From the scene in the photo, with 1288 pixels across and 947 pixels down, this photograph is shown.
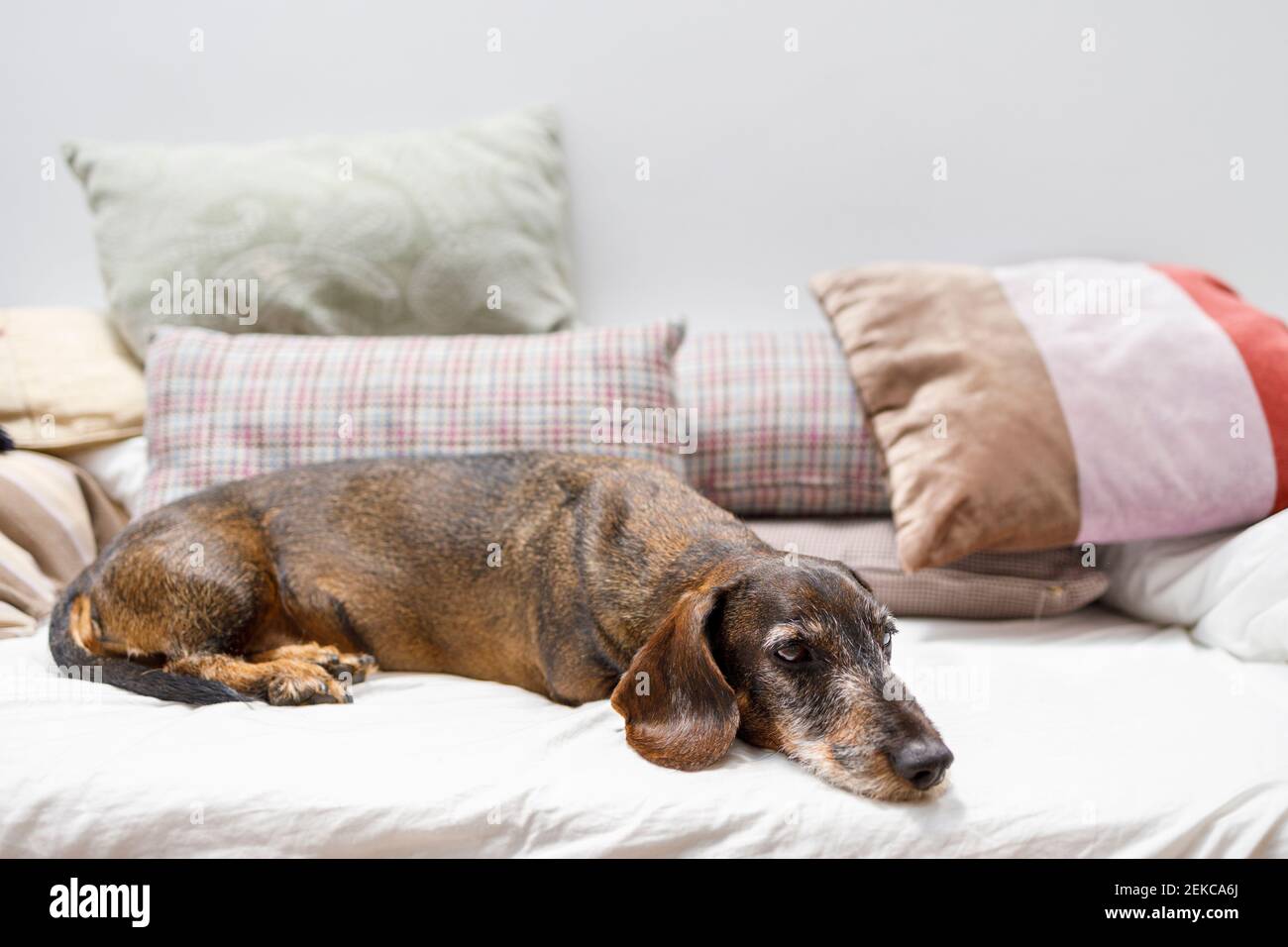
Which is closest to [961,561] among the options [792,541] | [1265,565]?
[792,541]

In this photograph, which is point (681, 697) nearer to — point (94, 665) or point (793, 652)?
point (793, 652)

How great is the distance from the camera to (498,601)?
1960 mm

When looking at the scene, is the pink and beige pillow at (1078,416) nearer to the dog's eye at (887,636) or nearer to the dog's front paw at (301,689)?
the dog's eye at (887,636)

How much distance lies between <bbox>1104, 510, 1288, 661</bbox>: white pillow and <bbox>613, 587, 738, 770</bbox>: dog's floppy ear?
3.72 ft

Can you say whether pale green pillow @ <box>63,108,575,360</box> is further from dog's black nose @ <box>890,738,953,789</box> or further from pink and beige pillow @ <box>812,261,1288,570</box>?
dog's black nose @ <box>890,738,953,789</box>

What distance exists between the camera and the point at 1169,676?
187cm

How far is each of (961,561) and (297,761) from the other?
1.46m

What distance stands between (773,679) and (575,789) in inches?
13.7

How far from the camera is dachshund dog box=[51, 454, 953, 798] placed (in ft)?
5.01

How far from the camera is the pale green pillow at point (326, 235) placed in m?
2.60

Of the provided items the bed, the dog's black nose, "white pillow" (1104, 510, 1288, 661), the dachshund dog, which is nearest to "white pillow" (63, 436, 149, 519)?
the dachshund dog

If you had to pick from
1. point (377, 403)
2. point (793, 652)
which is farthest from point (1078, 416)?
point (377, 403)

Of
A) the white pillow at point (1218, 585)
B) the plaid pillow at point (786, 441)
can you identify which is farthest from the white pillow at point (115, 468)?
the white pillow at point (1218, 585)
